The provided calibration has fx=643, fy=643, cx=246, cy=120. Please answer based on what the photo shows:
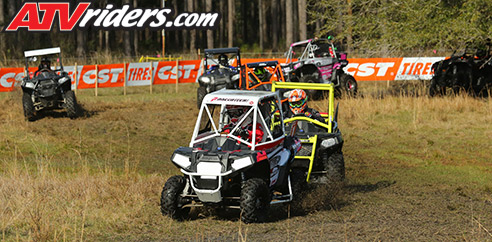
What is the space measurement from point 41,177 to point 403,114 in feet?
38.1

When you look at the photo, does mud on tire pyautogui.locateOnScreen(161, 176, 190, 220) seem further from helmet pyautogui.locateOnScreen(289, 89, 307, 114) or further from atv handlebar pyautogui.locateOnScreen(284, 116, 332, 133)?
helmet pyautogui.locateOnScreen(289, 89, 307, 114)

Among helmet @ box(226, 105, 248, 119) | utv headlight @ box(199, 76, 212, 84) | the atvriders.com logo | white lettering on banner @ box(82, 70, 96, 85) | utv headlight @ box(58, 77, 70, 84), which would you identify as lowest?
white lettering on banner @ box(82, 70, 96, 85)

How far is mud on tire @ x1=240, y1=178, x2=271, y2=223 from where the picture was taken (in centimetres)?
719

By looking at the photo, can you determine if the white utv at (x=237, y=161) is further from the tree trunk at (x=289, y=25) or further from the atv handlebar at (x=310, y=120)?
the tree trunk at (x=289, y=25)

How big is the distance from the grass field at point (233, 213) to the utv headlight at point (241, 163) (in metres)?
0.71

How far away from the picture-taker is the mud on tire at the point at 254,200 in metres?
7.19

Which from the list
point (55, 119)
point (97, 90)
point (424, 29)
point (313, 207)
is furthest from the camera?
point (97, 90)

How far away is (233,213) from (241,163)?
3.73 feet

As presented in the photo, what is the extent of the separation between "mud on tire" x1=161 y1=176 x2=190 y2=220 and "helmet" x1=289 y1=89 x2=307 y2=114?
312cm

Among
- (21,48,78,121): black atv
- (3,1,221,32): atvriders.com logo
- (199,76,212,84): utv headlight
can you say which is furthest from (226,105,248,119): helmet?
(3,1,221,32): atvriders.com logo

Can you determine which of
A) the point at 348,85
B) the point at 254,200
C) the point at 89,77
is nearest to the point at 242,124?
the point at 254,200

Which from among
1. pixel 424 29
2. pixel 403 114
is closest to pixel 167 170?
pixel 403 114

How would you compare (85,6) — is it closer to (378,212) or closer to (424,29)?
(424,29)

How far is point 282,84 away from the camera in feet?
35.1
